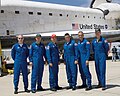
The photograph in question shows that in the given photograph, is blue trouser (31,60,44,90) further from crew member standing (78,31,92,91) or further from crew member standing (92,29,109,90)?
crew member standing (92,29,109,90)

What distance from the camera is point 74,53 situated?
301 inches

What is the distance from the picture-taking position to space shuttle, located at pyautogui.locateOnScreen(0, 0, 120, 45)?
1512cm

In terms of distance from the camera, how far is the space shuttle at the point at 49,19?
595 inches

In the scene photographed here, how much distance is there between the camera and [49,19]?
17.9 meters

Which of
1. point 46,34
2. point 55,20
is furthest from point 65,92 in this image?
point 55,20

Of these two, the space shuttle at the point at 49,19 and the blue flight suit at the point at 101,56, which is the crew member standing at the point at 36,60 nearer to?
the blue flight suit at the point at 101,56

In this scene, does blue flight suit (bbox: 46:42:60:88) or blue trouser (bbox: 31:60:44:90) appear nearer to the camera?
blue trouser (bbox: 31:60:44:90)

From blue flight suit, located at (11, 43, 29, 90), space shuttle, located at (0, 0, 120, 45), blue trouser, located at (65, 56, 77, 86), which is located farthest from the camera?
space shuttle, located at (0, 0, 120, 45)

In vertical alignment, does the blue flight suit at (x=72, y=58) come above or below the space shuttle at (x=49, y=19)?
below

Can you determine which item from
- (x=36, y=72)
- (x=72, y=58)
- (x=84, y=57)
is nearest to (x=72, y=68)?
(x=72, y=58)

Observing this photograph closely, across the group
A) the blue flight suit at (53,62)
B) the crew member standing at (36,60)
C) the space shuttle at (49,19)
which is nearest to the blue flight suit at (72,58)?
the blue flight suit at (53,62)

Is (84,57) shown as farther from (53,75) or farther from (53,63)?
(53,75)

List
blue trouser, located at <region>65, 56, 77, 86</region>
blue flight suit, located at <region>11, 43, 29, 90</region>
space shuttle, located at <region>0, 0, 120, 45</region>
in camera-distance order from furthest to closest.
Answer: space shuttle, located at <region>0, 0, 120, 45</region>, blue trouser, located at <region>65, 56, 77, 86</region>, blue flight suit, located at <region>11, 43, 29, 90</region>

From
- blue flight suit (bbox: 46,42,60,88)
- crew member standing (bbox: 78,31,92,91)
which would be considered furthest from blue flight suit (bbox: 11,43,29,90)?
crew member standing (bbox: 78,31,92,91)
